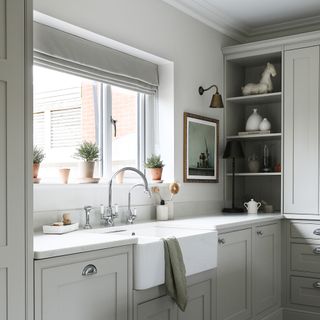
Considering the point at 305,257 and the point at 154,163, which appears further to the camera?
the point at 305,257

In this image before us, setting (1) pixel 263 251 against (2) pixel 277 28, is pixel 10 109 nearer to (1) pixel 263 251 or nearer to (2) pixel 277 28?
(1) pixel 263 251

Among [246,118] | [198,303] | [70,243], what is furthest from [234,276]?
[246,118]

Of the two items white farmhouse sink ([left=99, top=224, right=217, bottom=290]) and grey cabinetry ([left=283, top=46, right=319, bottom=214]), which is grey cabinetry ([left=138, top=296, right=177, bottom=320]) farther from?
grey cabinetry ([left=283, top=46, right=319, bottom=214])

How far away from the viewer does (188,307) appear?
9.18 feet

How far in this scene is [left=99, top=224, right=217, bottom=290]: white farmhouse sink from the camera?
233 cm

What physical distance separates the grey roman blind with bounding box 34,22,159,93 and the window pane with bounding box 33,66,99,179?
9 cm

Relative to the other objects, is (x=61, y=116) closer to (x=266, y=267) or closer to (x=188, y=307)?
(x=188, y=307)

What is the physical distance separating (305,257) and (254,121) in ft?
4.11

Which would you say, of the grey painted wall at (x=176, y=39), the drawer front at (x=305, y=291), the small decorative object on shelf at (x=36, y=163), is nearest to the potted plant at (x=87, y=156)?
the small decorative object on shelf at (x=36, y=163)

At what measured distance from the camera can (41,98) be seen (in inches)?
124

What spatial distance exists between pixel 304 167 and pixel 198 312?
5.44 ft

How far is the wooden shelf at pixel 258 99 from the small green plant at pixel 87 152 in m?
1.71

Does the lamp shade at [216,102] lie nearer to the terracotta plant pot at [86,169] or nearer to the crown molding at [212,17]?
the crown molding at [212,17]

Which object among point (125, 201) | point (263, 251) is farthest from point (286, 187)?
point (125, 201)
